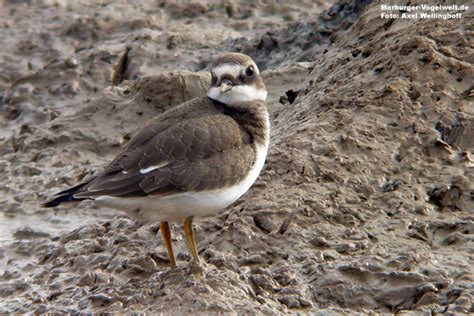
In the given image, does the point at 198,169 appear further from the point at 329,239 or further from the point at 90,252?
the point at 90,252

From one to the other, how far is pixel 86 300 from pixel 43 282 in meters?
0.90

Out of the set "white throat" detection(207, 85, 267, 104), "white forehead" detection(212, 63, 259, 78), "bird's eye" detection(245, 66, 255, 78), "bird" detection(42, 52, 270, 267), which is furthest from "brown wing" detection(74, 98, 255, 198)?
"bird's eye" detection(245, 66, 255, 78)

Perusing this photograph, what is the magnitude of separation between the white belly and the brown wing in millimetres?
43

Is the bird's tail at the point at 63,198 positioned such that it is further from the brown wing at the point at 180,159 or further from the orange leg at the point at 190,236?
the orange leg at the point at 190,236

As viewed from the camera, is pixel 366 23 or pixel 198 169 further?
pixel 366 23

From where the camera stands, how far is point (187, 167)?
655 cm

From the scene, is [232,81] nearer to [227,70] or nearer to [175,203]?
[227,70]

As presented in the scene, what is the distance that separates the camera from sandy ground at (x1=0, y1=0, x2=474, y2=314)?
647cm

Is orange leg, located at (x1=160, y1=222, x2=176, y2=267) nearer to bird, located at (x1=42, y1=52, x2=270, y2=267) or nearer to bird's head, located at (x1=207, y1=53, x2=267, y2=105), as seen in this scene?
→ bird, located at (x1=42, y1=52, x2=270, y2=267)

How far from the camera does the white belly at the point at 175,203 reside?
6.44 metres

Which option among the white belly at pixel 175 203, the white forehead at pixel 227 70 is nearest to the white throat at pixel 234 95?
the white forehead at pixel 227 70

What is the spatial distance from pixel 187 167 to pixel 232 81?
0.89 meters

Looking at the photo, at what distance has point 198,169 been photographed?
655 cm

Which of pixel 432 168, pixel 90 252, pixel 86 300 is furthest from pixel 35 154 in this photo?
pixel 432 168
